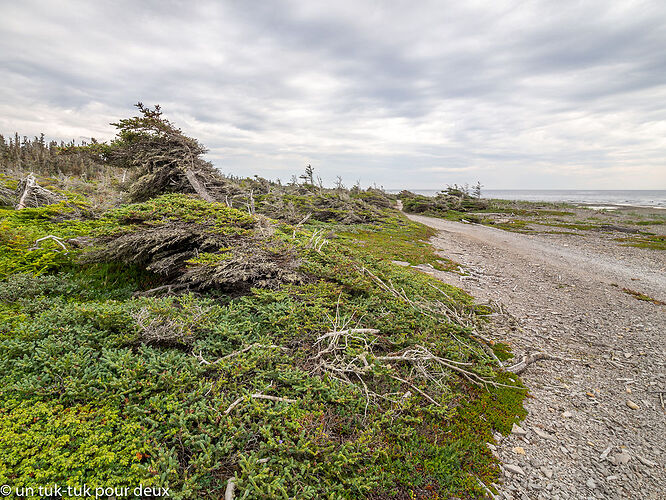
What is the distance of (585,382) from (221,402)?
712 centimetres

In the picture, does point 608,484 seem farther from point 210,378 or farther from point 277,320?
point 210,378

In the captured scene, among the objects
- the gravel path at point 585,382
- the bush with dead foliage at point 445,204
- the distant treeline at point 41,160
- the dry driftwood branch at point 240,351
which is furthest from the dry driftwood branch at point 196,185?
the distant treeline at point 41,160

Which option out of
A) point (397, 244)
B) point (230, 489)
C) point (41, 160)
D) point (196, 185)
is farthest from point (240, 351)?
point (41, 160)

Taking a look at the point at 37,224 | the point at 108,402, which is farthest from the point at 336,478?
the point at 37,224

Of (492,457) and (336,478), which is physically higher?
(336,478)

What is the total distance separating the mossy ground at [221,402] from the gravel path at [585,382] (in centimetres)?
49

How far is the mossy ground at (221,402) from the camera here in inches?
103

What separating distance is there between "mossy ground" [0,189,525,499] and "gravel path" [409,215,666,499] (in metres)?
0.49

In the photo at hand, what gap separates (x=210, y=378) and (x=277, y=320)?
1392 mm

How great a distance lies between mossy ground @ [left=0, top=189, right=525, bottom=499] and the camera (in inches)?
103

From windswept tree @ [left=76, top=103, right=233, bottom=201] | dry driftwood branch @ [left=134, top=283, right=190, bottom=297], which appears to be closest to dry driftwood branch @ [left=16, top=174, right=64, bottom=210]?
windswept tree @ [left=76, top=103, right=233, bottom=201]

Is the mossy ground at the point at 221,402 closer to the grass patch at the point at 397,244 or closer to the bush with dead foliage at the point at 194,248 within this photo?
the bush with dead foliage at the point at 194,248

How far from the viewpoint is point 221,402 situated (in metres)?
3.25

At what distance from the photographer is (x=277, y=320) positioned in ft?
15.7
